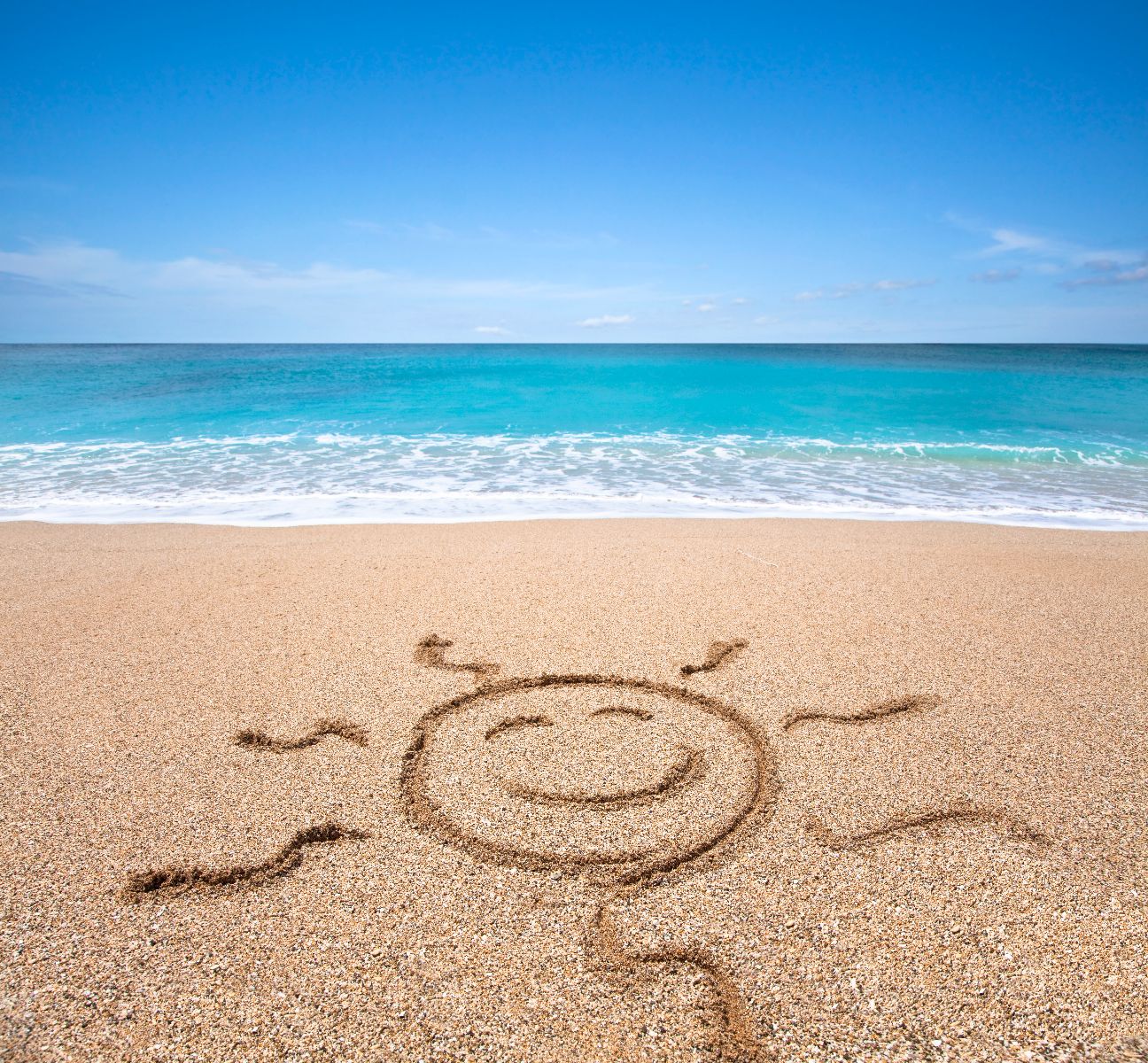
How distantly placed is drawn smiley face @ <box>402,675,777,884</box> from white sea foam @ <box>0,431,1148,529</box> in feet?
13.3

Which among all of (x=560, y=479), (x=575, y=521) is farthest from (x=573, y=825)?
(x=560, y=479)

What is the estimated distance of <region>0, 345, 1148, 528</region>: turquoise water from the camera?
24.7 feet

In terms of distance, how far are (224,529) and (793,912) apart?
589 centimetres

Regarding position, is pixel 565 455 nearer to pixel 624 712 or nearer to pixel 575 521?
pixel 575 521

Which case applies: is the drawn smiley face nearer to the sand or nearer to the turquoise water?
the sand

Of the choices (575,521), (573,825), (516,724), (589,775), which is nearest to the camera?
(573,825)

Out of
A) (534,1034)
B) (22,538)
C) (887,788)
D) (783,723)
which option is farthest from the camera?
(22,538)

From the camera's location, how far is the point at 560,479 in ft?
30.1

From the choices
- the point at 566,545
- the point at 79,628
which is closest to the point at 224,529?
the point at 79,628

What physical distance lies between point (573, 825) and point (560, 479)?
7.18 meters

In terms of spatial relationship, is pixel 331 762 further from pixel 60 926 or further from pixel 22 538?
pixel 22 538

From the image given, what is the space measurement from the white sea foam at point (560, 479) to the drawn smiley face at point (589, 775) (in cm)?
406

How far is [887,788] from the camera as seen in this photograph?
236 centimetres

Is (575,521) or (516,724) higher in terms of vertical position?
(575,521)
